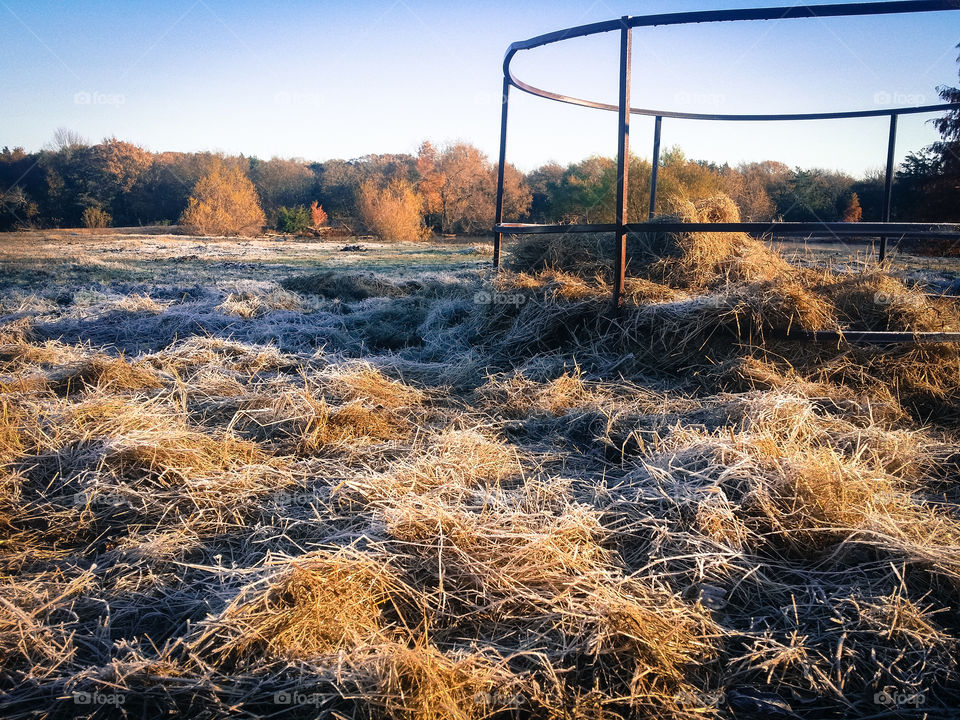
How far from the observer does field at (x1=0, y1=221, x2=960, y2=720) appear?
154 cm

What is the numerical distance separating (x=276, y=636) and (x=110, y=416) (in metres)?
1.94

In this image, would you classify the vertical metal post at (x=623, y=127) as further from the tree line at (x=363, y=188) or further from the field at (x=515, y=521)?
the tree line at (x=363, y=188)

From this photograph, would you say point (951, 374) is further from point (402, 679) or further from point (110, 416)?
point (110, 416)

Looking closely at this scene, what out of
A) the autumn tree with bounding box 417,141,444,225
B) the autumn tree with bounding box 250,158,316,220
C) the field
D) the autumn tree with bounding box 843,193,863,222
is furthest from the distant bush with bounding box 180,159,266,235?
the field

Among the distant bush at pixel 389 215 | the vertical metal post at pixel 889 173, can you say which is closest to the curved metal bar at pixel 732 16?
the vertical metal post at pixel 889 173

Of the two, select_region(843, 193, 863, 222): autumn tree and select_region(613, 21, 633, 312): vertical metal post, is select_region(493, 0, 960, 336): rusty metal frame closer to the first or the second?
select_region(613, 21, 633, 312): vertical metal post

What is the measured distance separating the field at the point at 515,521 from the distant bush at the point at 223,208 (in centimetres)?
2933

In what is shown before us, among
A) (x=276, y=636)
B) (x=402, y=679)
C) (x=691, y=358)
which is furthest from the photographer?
(x=691, y=358)

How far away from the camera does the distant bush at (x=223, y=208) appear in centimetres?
3091

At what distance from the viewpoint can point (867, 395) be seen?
3.34 meters

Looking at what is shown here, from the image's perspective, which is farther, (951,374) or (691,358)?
(691,358)

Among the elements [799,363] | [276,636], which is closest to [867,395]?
[799,363]

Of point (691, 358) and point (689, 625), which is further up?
point (691, 358)

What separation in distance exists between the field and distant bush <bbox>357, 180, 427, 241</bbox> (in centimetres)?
2643
